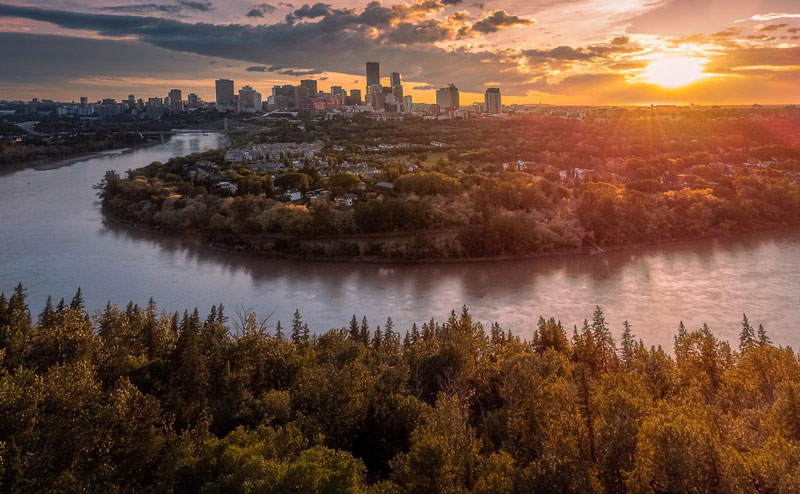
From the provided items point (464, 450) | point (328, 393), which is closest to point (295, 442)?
point (328, 393)

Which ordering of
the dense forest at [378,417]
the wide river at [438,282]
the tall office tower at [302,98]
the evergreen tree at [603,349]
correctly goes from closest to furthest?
the dense forest at [378,417] < the evergreen tree at [603,349] < the wide river at [438,282] < the tall office tower at [302,98]

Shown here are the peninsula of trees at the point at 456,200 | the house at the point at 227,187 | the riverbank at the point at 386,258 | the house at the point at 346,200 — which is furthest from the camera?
the house at the point at 227,187

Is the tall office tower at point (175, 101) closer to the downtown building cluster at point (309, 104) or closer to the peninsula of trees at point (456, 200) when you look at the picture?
the downtown building cluster at point (309, 104)

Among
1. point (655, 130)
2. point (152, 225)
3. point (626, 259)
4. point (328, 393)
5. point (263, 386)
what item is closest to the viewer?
point (328, 393)

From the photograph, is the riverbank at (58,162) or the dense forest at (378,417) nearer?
the dense forest at (378,417)

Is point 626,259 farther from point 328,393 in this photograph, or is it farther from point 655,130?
point 655,130

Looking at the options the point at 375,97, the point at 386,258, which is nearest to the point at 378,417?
the point at 386,258

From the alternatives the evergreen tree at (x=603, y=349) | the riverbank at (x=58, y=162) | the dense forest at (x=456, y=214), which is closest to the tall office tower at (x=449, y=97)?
the riverbank at (x=58, y=162)
